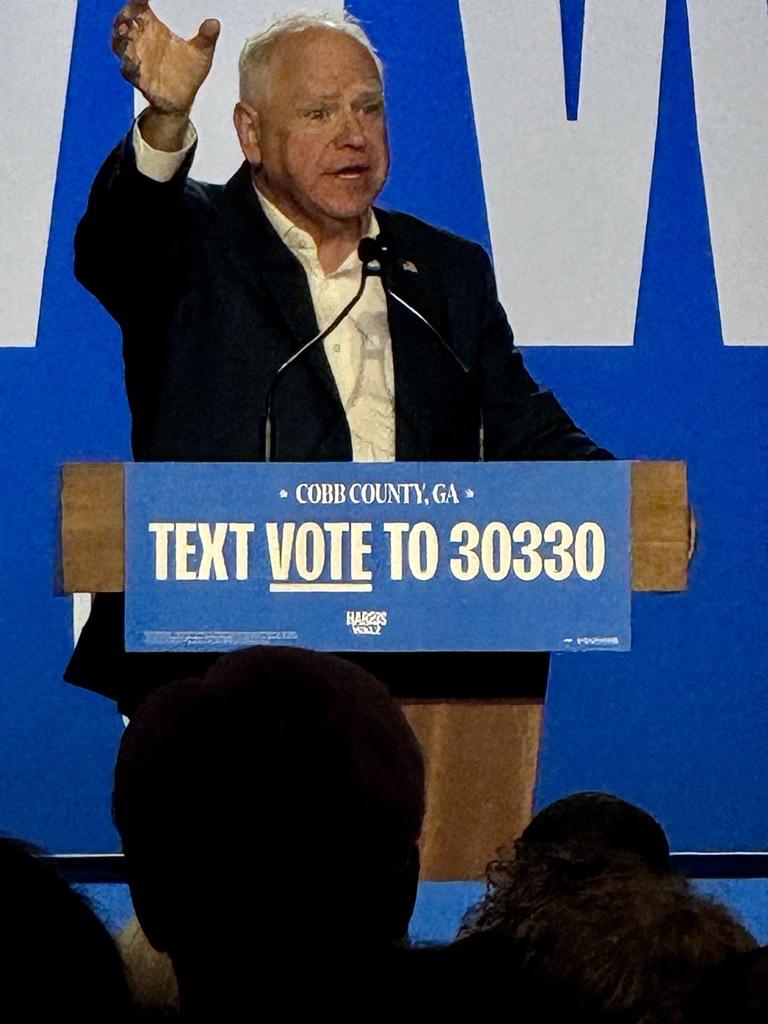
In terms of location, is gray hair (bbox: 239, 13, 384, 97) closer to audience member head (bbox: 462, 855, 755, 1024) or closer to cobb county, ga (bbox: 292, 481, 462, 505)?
cobb county, ga (bbox: 292, 481, 462, 505)

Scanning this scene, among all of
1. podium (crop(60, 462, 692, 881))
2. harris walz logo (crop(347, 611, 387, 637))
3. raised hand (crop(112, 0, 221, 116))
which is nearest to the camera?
podium (crop(60, 462, 692, 881))

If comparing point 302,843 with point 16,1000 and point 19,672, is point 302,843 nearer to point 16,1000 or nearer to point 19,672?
point 16,1000

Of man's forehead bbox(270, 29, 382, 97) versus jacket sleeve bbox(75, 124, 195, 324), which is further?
man's forehead bbox(270, 29, 382, 97)

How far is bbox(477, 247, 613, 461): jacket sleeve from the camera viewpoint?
3742 mm

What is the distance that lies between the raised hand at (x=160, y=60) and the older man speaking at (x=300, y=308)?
196 millimetres

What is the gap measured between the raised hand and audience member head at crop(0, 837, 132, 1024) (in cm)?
259

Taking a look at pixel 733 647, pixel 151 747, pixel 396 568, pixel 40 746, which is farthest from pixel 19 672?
pixel 151 747

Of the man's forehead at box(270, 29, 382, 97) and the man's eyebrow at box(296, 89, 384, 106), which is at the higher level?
the man's forehead at box(270, 29, 382, 97)

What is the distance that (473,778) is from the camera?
10.1 feet

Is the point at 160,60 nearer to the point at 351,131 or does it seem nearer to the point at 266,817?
the point at 351,131

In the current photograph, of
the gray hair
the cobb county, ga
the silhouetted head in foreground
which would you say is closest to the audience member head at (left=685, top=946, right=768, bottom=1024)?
the silhouetted head in foreground

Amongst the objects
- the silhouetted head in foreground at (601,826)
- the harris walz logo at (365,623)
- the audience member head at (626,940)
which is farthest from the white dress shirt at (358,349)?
the audience member head at (626,940)

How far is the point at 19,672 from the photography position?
3.88 metres

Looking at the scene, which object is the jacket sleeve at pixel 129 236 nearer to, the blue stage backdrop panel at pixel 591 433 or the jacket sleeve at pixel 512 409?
the blue stage backdrop panel at pixel 591 433
